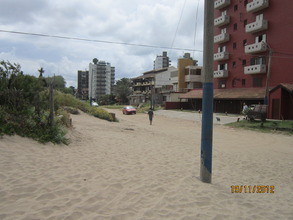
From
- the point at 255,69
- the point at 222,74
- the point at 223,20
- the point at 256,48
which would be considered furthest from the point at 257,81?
the point at 223,20

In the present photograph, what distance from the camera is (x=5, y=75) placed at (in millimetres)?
8016

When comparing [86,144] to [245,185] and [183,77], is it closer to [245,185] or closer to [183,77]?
[245,185]

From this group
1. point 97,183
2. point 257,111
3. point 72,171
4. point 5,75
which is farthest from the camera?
point 257,111

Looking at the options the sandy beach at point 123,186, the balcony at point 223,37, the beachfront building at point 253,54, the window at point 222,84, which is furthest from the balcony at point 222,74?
the sandy beach at point 123,186

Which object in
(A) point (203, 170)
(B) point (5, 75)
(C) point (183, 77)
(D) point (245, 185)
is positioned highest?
(C) point (183, 77)

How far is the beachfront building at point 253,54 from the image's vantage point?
3006cm

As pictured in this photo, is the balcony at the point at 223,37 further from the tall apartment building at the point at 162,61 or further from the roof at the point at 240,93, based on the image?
the tall apartment building at the point at 162,61

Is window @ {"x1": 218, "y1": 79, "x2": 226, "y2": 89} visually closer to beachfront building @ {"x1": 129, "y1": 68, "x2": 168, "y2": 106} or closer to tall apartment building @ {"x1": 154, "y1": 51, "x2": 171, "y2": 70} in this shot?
beachfront building @ {"x1": 129, "y1": 68, "x2": 168, "y2": 106}

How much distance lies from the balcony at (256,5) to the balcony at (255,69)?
342 inches

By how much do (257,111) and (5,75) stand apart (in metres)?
21.7

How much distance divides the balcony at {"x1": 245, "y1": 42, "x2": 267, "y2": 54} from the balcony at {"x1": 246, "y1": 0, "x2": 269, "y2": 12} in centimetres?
545

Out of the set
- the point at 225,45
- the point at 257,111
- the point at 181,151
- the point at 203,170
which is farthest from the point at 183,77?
the point at 203,170

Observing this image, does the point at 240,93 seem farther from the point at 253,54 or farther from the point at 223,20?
the point at 223,20
